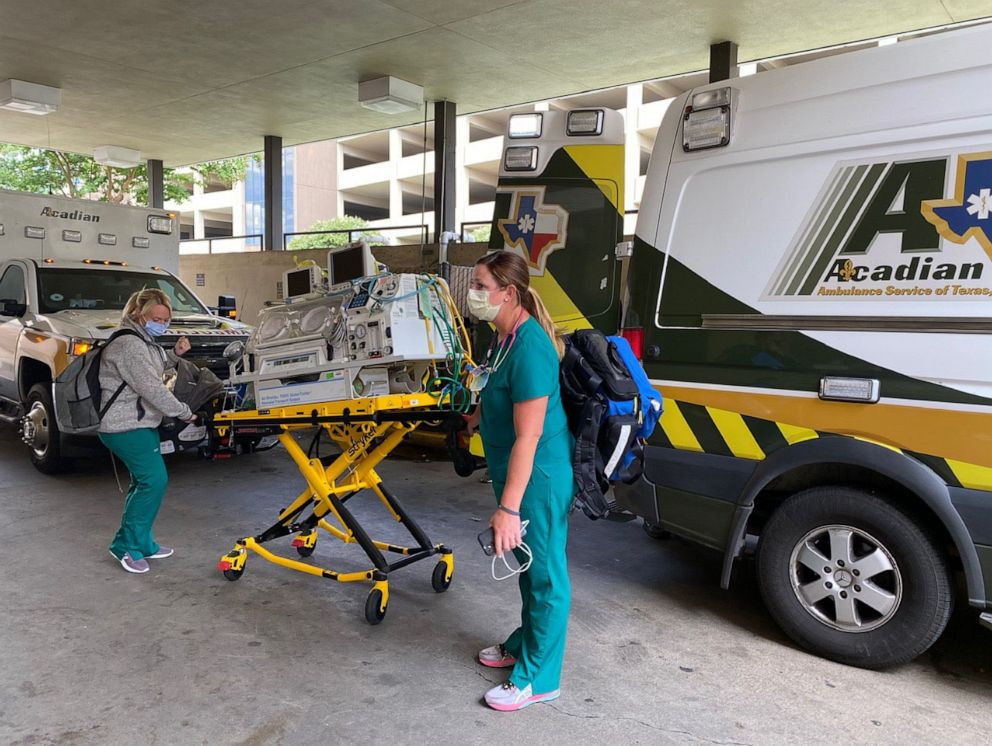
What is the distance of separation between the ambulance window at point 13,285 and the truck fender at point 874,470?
22.2 ft

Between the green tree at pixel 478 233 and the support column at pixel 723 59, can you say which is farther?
the green tree at pixel 478 233

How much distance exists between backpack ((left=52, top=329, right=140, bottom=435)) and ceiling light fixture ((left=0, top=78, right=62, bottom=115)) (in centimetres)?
838

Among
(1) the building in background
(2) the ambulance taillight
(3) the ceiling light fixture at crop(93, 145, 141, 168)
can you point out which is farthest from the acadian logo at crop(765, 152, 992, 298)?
A: (1) the building in background

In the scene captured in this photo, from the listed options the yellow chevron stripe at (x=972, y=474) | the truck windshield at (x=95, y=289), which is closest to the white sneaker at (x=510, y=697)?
the yellow chevron stripe at (x=972, y=474)

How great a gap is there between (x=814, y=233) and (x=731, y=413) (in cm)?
86

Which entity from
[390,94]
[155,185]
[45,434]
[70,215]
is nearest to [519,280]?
[45,434]

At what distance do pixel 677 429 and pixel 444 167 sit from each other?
7.94 meters

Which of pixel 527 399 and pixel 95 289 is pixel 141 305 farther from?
pixel 95 289

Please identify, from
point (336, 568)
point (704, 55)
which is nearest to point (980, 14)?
point (704, 55)

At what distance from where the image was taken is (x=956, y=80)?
9.52 ft

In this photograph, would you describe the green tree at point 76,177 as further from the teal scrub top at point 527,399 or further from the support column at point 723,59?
the teal scrub top at point 527,399

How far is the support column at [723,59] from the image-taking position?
830 cm

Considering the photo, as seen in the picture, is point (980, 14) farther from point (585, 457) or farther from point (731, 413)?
point (585, 457)

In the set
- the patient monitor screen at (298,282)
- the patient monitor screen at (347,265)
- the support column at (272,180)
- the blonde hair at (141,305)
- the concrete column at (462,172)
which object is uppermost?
the concrete column at (462,172)
